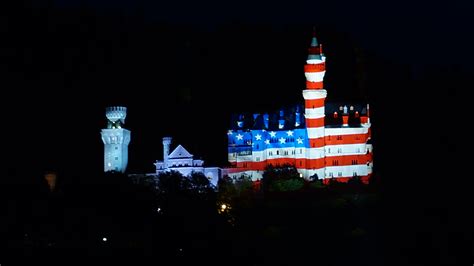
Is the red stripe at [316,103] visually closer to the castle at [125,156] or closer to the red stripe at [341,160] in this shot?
the red stripe at [341,160]

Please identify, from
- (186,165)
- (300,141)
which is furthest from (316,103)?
(186,165)

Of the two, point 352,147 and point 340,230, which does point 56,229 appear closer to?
point 340,230

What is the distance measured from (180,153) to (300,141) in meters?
8.51

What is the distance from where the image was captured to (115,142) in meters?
72.6

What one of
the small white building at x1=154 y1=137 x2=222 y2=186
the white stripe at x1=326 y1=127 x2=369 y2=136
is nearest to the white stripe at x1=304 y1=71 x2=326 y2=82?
the white stripe at x1=326 y1=127 x2=369 y2=136

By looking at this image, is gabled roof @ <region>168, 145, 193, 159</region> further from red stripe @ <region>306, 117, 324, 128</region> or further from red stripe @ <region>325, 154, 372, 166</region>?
red stripe @ <region>325, 154, 372, 166</region>

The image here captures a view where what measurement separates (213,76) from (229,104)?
6.12 metres

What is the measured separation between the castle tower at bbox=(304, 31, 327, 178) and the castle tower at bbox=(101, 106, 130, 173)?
1338 centimetres

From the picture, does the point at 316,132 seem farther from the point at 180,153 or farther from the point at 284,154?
the point at 180,153

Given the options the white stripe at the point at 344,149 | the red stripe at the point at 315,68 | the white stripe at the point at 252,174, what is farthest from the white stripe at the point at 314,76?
the white stripe at the point at 252,174

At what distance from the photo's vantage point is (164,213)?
60.7m

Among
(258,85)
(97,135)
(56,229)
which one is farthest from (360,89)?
(56,229)

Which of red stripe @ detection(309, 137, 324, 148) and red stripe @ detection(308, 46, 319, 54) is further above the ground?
red stripe @ detection(308, 46, 319, 54)

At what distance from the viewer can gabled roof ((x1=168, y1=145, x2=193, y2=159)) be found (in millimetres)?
70688
